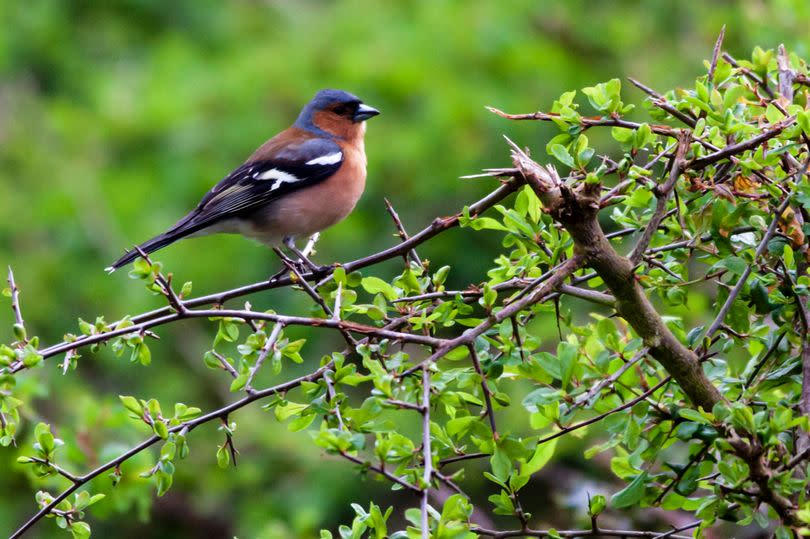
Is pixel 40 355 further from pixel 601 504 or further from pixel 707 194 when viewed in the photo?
pixel 707 194

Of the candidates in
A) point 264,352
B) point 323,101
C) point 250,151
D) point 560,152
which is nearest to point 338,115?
point 323,101

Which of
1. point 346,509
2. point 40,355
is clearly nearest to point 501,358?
point 40,355

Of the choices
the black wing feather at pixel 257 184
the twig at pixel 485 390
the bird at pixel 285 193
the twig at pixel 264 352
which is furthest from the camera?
the bird at pixel 285 193

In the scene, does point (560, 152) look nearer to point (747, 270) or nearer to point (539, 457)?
point (747, 270)

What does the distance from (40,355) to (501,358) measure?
1.08 meters

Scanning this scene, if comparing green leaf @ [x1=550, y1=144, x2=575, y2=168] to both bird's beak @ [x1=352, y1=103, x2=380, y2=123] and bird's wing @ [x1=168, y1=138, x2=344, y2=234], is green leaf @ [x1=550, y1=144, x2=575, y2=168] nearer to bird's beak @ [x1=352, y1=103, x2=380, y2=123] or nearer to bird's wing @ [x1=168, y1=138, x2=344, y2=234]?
bird's wing @ [x1=168, y1=138, x2=344, y2=234]

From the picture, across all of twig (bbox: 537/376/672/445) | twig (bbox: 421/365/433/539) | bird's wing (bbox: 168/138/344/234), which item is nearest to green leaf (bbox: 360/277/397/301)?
twig (bbox: 421/365/433/539)

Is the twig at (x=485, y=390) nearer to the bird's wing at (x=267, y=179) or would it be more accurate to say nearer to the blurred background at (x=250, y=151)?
the bird's wing at (x=267, y=179)

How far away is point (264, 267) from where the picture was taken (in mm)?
9461

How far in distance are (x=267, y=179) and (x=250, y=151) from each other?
159 inches

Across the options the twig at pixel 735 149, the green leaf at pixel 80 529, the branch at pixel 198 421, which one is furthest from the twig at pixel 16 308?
the twig at pixel 735 149

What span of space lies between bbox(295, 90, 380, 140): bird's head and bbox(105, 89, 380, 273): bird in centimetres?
16

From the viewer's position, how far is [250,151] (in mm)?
10016

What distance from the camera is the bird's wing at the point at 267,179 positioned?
571 cm
